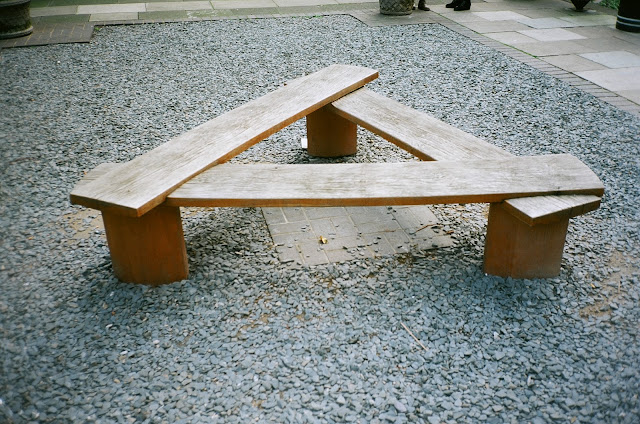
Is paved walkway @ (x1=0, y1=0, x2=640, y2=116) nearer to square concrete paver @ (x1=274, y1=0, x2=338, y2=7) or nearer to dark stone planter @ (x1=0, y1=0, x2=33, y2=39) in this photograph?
square concrete paver @ (x1=274, y1=0, x2=338, y2=7)

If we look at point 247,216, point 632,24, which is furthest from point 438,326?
point 632,24

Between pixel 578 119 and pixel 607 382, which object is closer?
pixel 607 382

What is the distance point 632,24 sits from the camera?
24.2ft

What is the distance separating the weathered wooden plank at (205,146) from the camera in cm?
238

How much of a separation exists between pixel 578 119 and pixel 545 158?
2.26 meters

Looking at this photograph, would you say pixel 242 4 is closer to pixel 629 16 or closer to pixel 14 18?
pixel 14 18

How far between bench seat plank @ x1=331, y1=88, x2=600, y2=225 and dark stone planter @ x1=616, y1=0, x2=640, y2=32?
539 centimetres

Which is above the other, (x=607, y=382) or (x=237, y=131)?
(x=237, y=131)

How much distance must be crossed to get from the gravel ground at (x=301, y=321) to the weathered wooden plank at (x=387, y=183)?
0.48m

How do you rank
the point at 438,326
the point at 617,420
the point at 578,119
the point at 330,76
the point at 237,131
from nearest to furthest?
1. the point at 617,420
2. the point at 438,326
3. the point at 237,131
4. the point at 330,76
5. the point at 578,119

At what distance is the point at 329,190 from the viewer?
101 inches

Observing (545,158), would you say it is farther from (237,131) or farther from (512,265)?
(237,131)

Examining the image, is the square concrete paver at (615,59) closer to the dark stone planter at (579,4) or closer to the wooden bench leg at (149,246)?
the dark stone planter at (579,4)

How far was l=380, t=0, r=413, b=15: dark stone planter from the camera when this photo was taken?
8.29 meters
